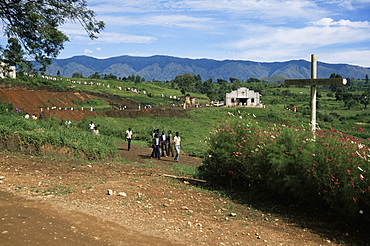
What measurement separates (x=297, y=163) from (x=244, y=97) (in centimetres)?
6515

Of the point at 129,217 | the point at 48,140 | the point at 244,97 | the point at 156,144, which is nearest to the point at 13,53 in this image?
the point at 48,140

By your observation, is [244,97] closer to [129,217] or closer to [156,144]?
[156,144]

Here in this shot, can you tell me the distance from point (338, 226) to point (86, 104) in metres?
42.7

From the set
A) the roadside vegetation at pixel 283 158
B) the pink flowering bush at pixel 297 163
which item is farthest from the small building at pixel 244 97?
the pink flowering bush at pixel 297 163

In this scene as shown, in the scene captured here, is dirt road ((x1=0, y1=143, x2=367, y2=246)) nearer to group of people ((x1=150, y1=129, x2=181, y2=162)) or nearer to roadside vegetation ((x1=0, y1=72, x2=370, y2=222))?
roadside vegetation ((x1=0, y1=72, x2=370, y2=222))

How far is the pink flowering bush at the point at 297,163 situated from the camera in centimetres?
709

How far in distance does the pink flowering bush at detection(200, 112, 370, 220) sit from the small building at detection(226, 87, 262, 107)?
62065 millimetres

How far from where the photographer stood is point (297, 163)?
8.00 metres

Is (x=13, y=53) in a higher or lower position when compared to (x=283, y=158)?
higher

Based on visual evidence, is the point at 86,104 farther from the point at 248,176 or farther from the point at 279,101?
the point at 279,101

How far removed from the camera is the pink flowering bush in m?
7.09

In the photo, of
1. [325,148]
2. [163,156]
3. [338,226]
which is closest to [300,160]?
[325,148]

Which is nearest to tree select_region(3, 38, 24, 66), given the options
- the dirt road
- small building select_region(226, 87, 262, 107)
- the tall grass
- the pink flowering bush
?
the tall grass

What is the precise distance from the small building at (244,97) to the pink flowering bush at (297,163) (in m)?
62.1
